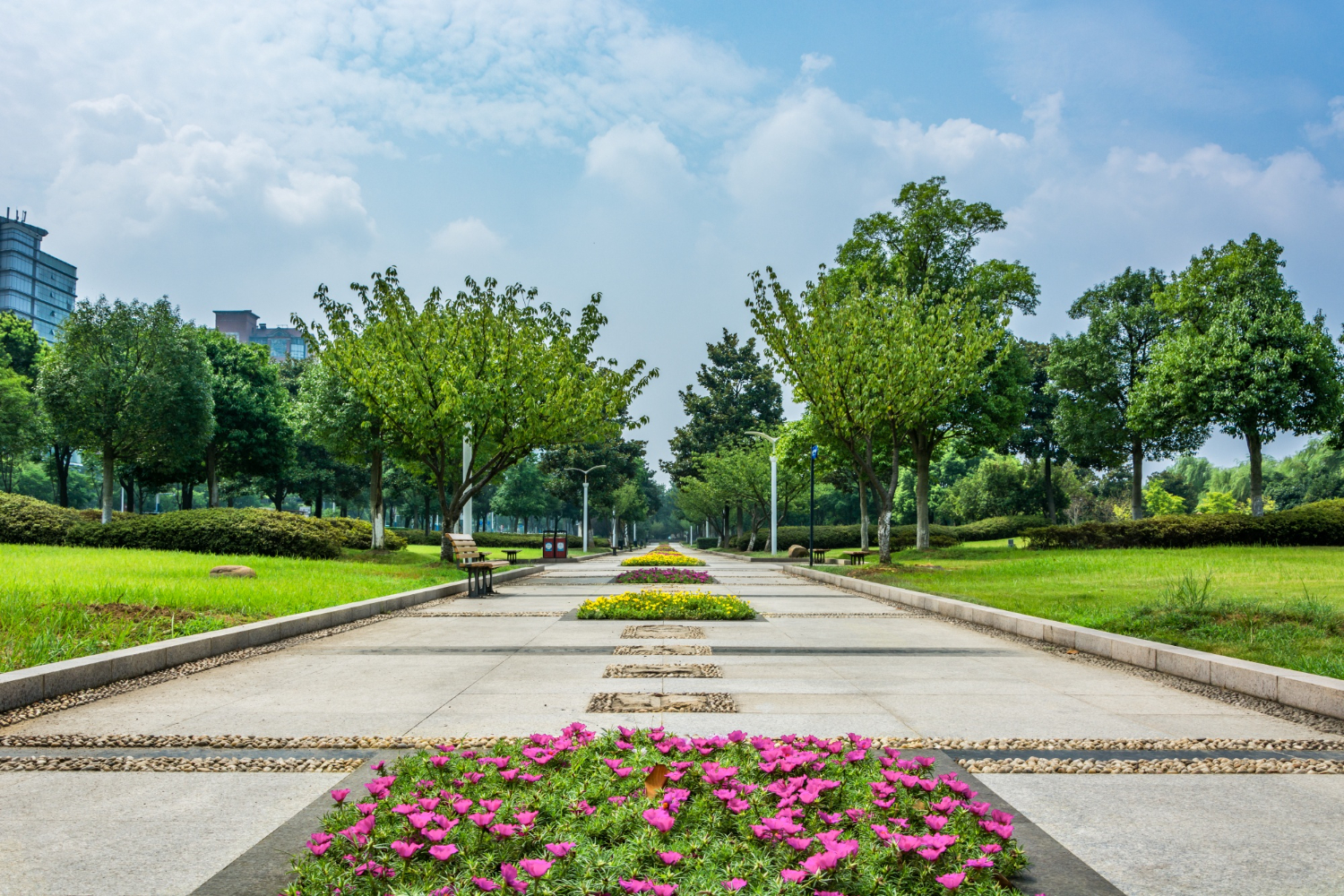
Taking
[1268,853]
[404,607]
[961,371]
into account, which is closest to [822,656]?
[1268,853]

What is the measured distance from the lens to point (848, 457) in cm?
3516

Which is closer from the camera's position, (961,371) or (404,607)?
(404,607)

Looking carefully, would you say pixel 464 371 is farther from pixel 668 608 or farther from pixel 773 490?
pixel 773 490

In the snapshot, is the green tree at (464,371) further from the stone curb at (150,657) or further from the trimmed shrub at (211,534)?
the stone curb at (150,657)

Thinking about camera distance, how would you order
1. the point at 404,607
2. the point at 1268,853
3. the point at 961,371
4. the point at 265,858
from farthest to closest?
the point at 961,371 → the point at 404,607 → the point at 1268,853 → the point at 265,858

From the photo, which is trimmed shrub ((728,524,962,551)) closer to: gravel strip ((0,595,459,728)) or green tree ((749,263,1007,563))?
green tree ((749,263,1007,563))

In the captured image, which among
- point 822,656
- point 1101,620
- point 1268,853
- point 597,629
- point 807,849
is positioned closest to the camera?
point 807,849

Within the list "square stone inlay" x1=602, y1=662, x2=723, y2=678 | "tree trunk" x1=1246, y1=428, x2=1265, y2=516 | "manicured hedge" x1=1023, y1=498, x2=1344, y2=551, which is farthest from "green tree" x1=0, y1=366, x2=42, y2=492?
"tree trunk" x1=1246, y1=428, x2=1265, y2=516

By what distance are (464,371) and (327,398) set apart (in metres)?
13.2

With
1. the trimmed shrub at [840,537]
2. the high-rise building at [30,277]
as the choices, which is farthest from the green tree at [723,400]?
the high-rise building at [30,277]

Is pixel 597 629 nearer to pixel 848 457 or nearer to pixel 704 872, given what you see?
pixel 704 872

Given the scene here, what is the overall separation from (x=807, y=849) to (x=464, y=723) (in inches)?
120

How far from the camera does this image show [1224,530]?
24.9 m

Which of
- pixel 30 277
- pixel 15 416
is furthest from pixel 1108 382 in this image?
pixel 30 277
